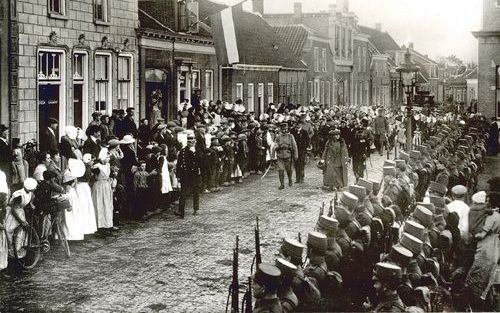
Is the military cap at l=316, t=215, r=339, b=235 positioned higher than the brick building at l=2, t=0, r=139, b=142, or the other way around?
the brick building at l=2, t=0, r=139, b=142

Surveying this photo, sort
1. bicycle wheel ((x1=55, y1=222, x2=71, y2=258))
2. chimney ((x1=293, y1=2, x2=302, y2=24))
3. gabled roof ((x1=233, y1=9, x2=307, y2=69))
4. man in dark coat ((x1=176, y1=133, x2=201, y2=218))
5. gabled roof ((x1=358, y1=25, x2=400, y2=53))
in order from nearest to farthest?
bicycle wheel ((x1=55, y1=222, x2=71, y2=258)), man in dark coat ((x1=176, y1=133, x2=201, y2=218)), gabled roof ((x1=233, y1=9, x2=307, y2=69)), chimney ((x1=293, y1=2, x2=302, y2=24)), gabled roof ((x1=358, y1=25, x2=400, y2=53))

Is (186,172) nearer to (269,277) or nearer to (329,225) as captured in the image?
(329,225)

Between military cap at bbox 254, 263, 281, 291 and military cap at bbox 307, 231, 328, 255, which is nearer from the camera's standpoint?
military cap at bbox 254, 263, 281, 291

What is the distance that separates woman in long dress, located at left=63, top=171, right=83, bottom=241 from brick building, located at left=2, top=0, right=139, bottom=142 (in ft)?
18.5

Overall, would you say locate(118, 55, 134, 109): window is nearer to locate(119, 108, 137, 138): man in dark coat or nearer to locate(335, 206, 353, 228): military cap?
locate(119, 108, 137, 138): man in dark coat

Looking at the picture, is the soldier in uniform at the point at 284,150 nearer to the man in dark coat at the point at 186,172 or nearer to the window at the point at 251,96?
the man in dark coat at the point at 186,172

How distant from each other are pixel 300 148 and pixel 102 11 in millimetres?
7465

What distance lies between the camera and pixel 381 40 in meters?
70.2

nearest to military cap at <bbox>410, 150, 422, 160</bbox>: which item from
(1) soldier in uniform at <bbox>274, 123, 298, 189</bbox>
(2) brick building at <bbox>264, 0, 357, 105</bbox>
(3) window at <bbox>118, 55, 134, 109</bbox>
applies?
(1) soldier in uniform at <bbox>274, 123, 298, 189</bbox>

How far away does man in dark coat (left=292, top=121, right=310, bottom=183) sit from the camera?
20859mm

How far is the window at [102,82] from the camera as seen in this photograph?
70.8 feet

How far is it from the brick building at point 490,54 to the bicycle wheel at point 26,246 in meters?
26.9

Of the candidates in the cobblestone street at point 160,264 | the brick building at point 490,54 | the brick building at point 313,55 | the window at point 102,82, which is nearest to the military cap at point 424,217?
the cobblestone street at point 160,264

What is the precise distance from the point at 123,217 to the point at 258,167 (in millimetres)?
8392
